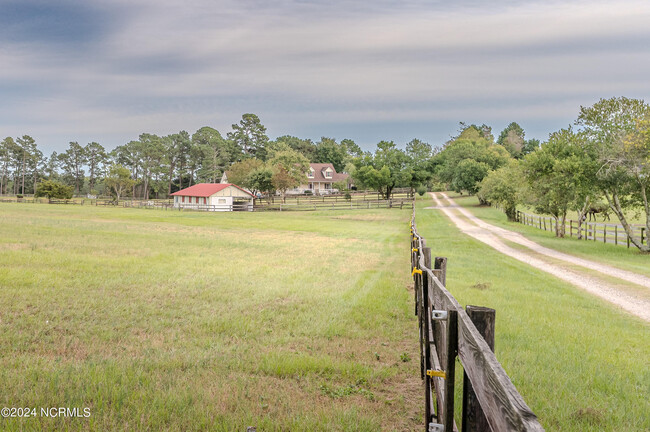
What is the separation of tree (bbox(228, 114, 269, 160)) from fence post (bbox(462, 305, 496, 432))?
121550 millimetres

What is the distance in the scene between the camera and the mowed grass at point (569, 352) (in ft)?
15.1

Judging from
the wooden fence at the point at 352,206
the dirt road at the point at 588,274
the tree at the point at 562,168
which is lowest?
the dirt road at the point at 588,274

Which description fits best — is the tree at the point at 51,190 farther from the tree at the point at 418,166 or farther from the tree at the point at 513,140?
the tree at the point at 513,140

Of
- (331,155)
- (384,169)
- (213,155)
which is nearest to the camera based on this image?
(384,169)

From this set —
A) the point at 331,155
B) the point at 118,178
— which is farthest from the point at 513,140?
the point at 118,178

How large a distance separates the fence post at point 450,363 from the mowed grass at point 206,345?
1558mm

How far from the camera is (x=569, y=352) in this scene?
6.55m

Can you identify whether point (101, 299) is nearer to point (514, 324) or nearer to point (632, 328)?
point (514, 324)

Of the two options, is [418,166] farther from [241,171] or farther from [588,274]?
[588,274]

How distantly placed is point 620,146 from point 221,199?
59.4 meters

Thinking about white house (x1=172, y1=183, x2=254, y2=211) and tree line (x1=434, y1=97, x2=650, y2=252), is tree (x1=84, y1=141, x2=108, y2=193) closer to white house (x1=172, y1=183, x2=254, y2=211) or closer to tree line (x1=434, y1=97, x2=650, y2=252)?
white house (x1=172, y1=183, x2=254, y2=211)

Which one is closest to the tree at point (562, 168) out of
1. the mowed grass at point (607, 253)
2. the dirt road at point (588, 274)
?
the mowed grass at point (607, 253)

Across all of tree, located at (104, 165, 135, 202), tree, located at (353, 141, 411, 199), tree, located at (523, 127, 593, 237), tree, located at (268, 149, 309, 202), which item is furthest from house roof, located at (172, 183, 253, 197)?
tree, located at (523, 127, 593, 237)

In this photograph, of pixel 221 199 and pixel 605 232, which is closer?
pixel 605 232
